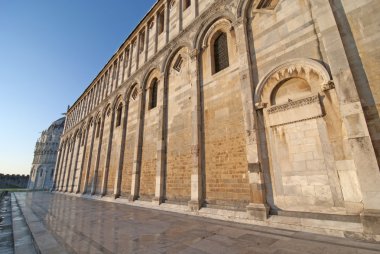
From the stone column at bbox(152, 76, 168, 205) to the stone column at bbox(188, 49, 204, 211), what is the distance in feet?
7.02

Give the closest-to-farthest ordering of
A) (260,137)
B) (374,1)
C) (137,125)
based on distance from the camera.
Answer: (374,1) → (260,137) → (137,125)

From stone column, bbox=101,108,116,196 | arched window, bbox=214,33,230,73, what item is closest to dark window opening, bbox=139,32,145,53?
stone column, bbox=101,108,116,196

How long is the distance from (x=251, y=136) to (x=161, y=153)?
15.7ft

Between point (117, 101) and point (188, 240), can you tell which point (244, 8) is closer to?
point (188, 240)

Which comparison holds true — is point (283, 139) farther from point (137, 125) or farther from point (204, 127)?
point (137, 125)

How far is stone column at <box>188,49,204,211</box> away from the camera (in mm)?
6855

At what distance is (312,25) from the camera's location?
5.11 m

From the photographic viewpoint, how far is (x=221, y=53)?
312 inches

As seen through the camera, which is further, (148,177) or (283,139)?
(148,177)

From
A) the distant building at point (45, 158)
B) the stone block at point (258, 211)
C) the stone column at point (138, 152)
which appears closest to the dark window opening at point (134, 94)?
the stone column at point (138, 152)

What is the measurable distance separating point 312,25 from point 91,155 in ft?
61.1

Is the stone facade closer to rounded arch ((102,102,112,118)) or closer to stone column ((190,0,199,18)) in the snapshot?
stone column ((190,0,199,18))

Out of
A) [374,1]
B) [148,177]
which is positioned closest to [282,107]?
[374,1]

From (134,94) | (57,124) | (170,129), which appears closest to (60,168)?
(134,94)
